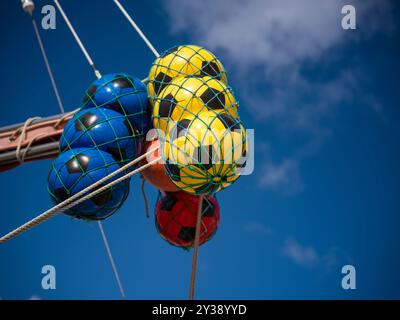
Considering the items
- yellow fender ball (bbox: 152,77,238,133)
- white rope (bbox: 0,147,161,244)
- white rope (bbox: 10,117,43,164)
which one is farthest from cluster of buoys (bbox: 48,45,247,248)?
white rope (bbox: 10,117,43,164)

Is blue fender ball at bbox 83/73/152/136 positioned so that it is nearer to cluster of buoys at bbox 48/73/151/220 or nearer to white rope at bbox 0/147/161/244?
cluster of buoys at bbox 48/73/151/220

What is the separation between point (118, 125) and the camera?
6023 millimetres

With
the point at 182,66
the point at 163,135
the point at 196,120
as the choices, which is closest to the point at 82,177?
the point at 163,135

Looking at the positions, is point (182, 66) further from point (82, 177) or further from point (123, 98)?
point (82, 177)

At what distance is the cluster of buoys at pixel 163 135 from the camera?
5.42 m

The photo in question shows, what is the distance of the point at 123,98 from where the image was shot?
20.2 ft

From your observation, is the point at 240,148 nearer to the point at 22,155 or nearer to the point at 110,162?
the point at 110,162

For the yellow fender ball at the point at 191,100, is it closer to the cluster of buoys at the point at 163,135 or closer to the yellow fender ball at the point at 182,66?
the cluster of buoys at the point at 163,135

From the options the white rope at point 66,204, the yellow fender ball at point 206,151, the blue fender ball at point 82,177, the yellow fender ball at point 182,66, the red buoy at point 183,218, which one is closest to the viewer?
the yellow fender ball at point 206,151

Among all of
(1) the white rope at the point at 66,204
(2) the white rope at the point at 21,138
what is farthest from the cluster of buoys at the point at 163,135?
(2) the white rope at the point at 21,138

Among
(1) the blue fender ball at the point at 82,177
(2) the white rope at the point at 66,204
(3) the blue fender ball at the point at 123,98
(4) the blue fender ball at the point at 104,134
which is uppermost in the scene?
(3) the blue fender ball at the point at 123,98

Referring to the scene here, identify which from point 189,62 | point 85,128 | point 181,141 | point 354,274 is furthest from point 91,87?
point 354,274

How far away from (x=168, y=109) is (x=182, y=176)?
0.63 meters

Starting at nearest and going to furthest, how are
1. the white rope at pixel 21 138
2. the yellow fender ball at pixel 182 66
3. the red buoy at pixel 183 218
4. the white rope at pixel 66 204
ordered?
the white rope at pixel 66 204 → the yellow fender ball at pixel 182 66 → the red buoy at pixel 183 218 → the white rope at pixel 21 138
